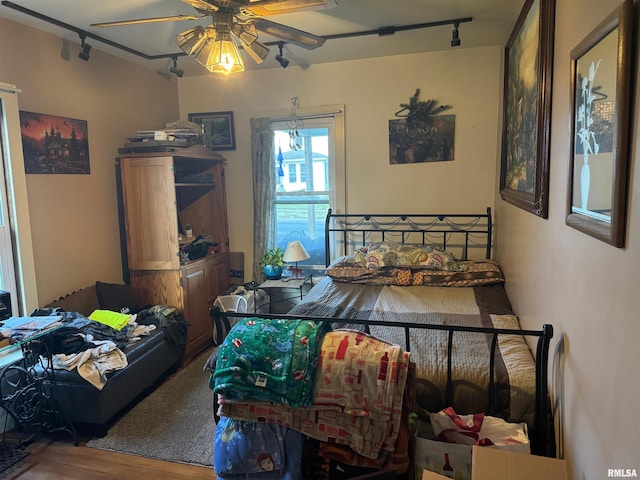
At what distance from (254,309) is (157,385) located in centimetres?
95

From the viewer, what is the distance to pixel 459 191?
3557 millimetres

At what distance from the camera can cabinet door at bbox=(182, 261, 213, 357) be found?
11.2 feet

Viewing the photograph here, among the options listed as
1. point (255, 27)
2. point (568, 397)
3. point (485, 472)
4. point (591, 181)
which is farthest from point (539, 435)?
point (255, 27)

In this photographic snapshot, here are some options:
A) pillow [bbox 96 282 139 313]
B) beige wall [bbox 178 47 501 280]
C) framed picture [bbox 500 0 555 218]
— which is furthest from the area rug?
framed picture [bbox 500 0 555 218]

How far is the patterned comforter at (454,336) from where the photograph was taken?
1.64 meters

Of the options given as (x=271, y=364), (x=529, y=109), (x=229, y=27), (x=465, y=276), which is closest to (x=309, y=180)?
(x=465, y=276)

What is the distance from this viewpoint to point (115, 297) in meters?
3.17

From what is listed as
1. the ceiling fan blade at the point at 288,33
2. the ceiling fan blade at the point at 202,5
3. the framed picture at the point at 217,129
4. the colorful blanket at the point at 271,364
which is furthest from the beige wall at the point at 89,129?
the colorful blanket at the point at 271,364

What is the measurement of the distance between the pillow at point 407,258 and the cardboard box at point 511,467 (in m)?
1.83

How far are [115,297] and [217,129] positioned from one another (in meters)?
1.85

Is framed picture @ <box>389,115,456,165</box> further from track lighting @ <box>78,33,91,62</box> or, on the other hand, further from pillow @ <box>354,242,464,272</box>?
track lighting @ <box>78,33,91,62</box>

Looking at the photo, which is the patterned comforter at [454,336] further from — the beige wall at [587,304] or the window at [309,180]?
the window at [309,180]

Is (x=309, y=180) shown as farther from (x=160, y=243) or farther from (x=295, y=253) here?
(x=160, y=243)

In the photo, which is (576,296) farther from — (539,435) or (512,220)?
(512,220)
